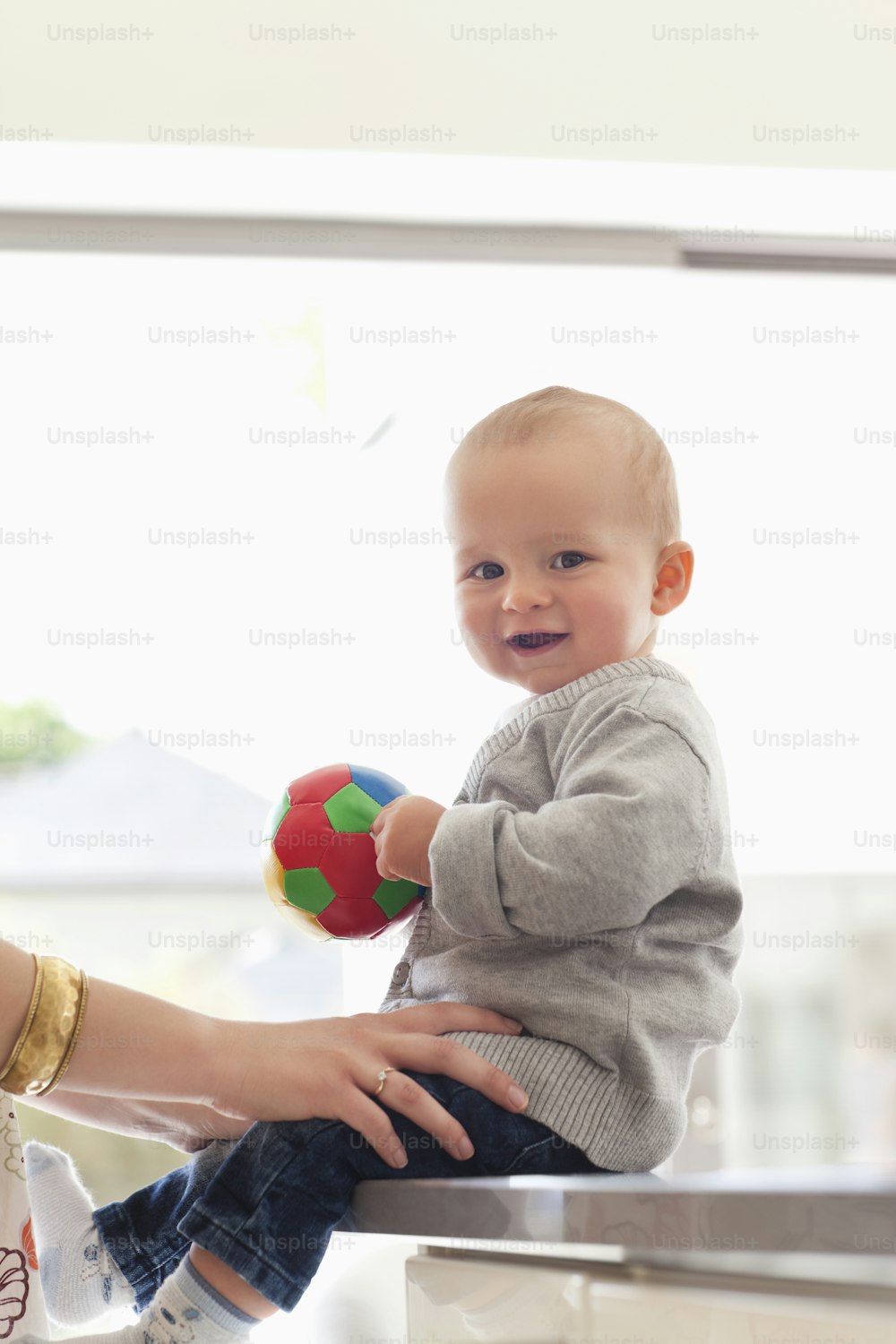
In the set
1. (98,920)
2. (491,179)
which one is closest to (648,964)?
(491,179)

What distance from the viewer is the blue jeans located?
939mm

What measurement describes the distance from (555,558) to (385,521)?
4.31 ft

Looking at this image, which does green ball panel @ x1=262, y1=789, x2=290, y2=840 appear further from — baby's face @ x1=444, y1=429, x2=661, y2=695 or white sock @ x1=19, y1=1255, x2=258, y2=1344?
white sock @ x1=19, y1=1255, x2=258, y2=1344

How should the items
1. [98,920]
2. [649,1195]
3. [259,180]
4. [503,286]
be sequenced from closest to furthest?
[649,1195] → [259,180] → [503,286] → [98,920]

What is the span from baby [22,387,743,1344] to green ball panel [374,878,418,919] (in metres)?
0.04

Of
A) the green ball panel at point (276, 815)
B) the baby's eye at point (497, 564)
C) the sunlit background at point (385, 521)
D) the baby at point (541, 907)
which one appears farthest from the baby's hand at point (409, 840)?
the sunlit background at point (385, 521)

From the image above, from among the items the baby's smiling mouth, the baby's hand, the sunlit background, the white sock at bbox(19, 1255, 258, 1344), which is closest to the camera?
the white sock at bbox(19, 1255, 258, 1344)

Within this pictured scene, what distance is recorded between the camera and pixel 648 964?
105 centimetres

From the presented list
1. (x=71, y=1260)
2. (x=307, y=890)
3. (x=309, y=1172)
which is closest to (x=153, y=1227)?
(x=71, y=1260)

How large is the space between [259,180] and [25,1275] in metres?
1.59

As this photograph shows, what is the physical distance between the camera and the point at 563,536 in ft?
3.73

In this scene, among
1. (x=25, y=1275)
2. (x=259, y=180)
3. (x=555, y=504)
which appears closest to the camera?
(x=25, y=1275)

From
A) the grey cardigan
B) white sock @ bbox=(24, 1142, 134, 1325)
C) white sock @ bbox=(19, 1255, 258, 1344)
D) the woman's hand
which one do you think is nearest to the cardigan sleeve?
the grey cardigan

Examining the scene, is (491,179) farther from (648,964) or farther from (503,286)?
(648,964)
